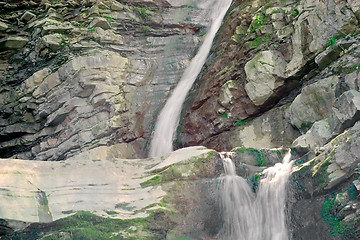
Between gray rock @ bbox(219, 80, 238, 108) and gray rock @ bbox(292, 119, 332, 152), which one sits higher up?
gray rock @ bbox(219, 80, 238, 108)

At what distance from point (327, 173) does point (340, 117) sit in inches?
53.9

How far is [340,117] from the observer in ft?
22.1

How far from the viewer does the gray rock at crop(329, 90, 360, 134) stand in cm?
645

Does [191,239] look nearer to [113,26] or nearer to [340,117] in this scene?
[340,117]

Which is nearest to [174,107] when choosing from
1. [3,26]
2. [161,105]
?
[161,105]

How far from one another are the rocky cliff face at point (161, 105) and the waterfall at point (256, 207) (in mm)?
212

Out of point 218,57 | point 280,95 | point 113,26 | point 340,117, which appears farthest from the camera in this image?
point 113,26

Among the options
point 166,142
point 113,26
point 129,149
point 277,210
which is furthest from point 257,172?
point 113,26

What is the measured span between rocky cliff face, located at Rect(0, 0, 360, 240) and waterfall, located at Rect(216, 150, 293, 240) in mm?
212

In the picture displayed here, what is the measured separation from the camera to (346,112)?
6.63m

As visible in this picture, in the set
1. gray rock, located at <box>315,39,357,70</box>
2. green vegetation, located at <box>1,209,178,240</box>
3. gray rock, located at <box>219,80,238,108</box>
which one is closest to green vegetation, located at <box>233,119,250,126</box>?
gray rock, located at <box>219,80,238,108</box>

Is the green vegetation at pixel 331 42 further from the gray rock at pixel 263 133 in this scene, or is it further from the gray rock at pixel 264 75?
the gray rock at pixel 263 133

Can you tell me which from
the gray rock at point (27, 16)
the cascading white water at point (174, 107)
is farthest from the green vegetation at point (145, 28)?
the gray rock at point (27, 16)

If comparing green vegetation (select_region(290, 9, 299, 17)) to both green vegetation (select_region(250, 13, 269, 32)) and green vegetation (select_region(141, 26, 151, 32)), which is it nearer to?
green vegetation (select_region(250, 13, 269, 32))
